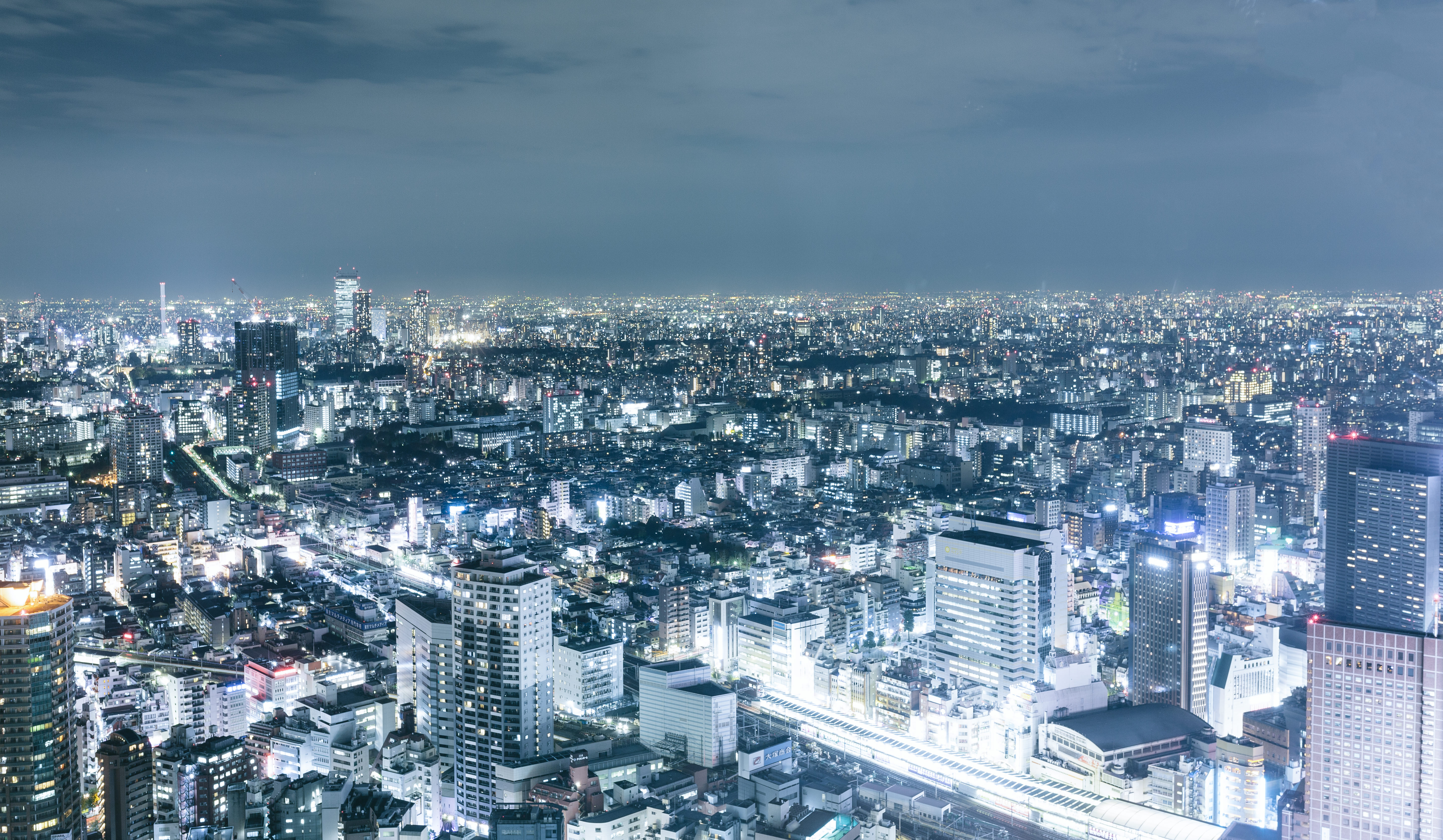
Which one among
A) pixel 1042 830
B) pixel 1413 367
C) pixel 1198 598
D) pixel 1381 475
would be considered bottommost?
pixel 1042 830

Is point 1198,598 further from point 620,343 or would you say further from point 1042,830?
point 620,343

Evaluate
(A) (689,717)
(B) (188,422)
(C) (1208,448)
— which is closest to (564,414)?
(B) (188,422)

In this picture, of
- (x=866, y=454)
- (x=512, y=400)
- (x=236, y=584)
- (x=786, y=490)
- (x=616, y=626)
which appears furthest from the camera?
(x=512, y=400)

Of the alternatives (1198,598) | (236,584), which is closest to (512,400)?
(236,584)

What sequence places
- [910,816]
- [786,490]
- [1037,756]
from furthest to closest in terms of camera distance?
[786,490]
[1037,756]
[910,816]

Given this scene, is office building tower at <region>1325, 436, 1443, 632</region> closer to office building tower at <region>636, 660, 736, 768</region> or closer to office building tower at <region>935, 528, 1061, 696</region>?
office building tower at <region>935, 528, 1061, 696</region>

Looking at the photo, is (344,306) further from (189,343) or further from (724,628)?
(724,628)
